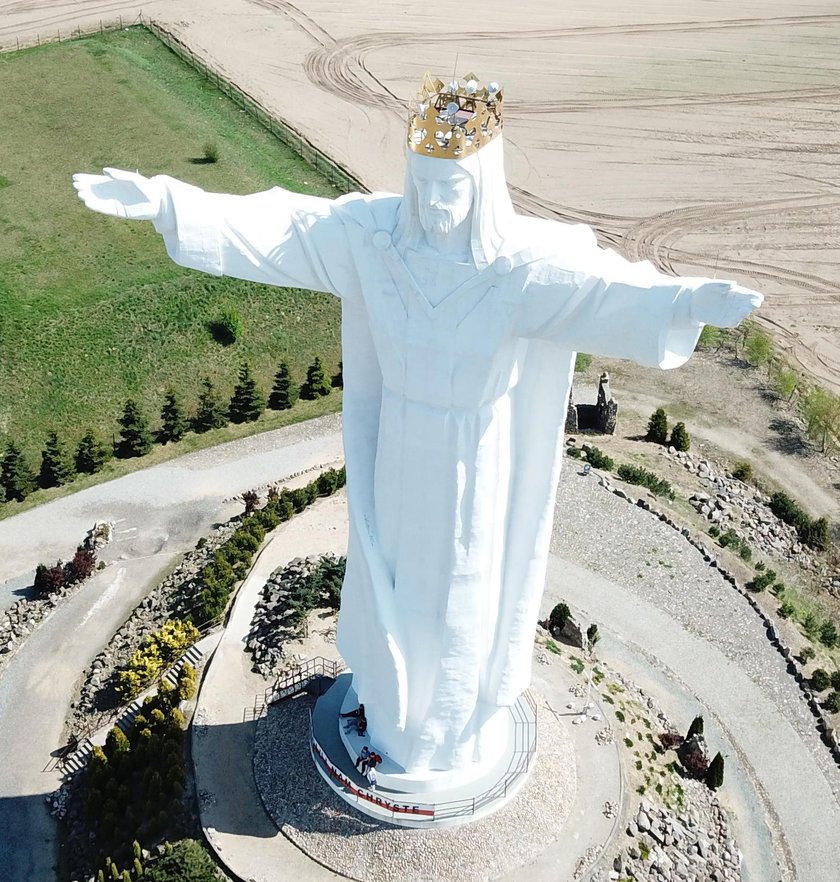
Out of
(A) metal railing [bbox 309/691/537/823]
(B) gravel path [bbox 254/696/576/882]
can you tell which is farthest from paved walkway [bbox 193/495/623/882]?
(A) metal railing [bbox 309/691/537/823]

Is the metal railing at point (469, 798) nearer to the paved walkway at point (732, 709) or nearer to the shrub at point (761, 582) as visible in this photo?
the paved walkway at point (732, 709)

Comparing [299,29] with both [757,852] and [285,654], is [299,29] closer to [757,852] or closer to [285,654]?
[285,654]

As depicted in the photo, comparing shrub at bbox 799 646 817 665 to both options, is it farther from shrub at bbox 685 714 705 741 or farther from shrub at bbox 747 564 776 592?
shrub at bbox 685 714 705 741

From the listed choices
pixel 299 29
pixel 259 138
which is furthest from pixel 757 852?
pixel 299 29

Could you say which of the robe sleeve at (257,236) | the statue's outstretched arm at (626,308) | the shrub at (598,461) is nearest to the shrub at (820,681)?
the shrub at (598,461)

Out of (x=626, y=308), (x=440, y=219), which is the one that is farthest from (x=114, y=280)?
(x=626, y=308)

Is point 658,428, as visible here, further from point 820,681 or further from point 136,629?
point 136,629
